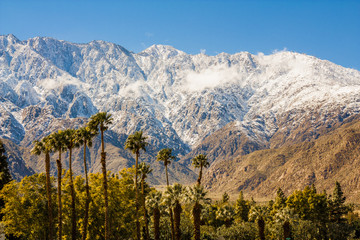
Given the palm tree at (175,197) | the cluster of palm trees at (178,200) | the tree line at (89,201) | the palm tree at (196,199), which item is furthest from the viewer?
the palm tree at (175,197)

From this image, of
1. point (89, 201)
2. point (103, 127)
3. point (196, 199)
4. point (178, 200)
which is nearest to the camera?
point (103, 127)

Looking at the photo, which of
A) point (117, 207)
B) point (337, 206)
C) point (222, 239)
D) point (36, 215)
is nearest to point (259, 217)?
point (222, 239)

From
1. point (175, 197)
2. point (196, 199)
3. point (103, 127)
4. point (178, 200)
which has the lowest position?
point (178, 200)

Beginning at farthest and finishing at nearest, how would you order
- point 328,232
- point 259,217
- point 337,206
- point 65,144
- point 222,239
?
point 337,206 → point 328,232 → point 222,239 → point 259,217 → point 65,144

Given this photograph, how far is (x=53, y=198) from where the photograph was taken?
71.6 metres

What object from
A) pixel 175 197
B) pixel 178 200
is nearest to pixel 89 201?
A: pixel 175 197

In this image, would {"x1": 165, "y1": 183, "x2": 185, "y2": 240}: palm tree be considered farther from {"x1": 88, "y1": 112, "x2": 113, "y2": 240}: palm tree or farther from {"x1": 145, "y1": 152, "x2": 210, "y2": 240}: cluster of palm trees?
{"x1": 88, "y1": 112, "x2": 113, "y2": 240}: palm tree

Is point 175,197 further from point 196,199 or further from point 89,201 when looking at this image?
point 89,201

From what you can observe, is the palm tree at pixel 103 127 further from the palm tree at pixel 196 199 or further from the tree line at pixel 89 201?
the palm tree at pixel 196 199

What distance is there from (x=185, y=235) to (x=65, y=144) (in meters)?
45.3

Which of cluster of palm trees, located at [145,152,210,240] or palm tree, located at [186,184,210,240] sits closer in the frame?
palm tree, located at [186,184,210,240]

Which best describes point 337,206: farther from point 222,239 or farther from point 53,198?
point 53,198

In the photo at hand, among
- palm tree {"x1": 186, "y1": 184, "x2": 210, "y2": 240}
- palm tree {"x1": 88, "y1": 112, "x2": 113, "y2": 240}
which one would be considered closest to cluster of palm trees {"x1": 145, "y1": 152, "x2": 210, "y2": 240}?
palm tree {"x1": 186, "y1": 184, "x2": 210, "y2": 240}

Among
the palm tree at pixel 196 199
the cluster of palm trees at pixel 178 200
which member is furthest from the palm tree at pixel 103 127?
the palm tree at pixel 196 199
